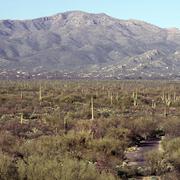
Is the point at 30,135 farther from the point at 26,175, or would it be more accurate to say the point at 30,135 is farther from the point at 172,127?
the point at 26,175

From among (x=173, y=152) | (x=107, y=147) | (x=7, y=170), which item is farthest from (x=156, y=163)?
(x=7, y=170)

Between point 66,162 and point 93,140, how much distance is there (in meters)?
→ 8.58

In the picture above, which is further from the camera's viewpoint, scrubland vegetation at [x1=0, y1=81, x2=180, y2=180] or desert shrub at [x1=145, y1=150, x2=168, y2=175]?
desert shrub at [x1=145, y1=150, x2=168, y2=175]

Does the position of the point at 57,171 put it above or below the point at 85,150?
above

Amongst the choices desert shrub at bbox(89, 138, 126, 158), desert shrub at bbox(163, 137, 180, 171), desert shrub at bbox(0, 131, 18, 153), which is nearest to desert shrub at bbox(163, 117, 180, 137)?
desert shrub at bbox(163, 137, 180, 171)

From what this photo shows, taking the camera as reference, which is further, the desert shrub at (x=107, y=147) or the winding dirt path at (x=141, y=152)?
the winding dirt path at (x=141, y=152)

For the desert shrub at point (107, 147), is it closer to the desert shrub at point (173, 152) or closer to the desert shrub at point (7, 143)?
the desert shrub at point (173, 152)

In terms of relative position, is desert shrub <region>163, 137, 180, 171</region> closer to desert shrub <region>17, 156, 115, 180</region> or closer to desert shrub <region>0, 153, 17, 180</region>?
desert shrub <region>17, 156, 115, 180</region>

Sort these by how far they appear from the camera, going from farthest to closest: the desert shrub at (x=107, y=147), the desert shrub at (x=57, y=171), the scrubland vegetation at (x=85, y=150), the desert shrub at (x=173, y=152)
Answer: the desert shrub at (x=107, y=147) → the desert shrub at (x=173, y=152) → the scrubland vegetation at (x=85, y=150) → the desert shrub at (x=57, y=171)

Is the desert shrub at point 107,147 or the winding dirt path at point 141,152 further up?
the desert shrub at point 107,147

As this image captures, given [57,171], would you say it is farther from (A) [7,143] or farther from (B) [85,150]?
(A) [7,143]

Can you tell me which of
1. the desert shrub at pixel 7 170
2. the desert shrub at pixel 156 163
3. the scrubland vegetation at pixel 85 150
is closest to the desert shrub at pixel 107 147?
the scrubland vegetation at pixel 85 150

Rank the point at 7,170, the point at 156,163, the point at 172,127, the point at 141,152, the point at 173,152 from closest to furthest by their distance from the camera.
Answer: the point at 7,170, the point at 156,163, the point at 173,152, the point at 141,152, the point at 172,127

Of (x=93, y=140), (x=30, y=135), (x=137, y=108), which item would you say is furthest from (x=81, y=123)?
(x=137, y=108)
